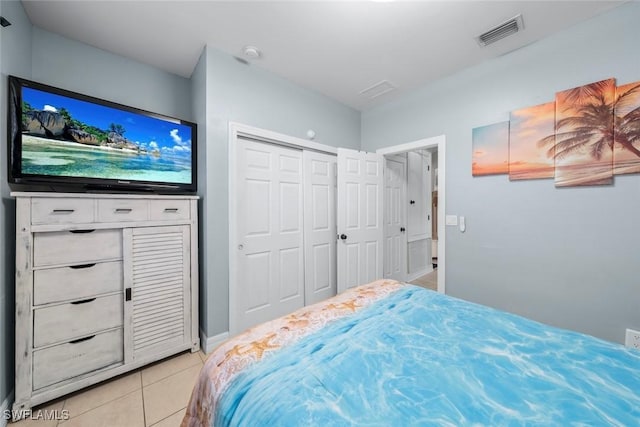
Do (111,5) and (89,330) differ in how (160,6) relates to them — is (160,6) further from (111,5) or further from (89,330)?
(89,330)

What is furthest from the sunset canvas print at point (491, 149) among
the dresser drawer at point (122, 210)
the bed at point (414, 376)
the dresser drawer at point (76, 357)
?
the dresser drawer at point (76, 357)

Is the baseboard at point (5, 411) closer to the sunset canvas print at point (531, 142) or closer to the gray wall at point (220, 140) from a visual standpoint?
the gray wall at point (220, 140)

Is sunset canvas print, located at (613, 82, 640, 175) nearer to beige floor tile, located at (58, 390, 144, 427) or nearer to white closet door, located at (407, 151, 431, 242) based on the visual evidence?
white closet door, located at (407, 151, 431, 242)

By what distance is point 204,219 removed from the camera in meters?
2.18

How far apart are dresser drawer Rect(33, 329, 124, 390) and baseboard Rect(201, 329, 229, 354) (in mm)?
583

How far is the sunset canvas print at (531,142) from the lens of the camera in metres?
2.04

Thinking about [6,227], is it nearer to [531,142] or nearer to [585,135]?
[531,142]

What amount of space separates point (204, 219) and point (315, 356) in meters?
1.69

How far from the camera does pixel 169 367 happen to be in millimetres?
1937

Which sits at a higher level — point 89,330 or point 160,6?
point 160,6

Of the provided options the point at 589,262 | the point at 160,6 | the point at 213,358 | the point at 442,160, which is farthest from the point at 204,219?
the point at 589,262

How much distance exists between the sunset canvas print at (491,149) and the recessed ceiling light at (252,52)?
230cm

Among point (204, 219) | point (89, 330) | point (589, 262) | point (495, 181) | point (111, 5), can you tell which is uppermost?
point (111, 5)

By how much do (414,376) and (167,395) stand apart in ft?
5.74
